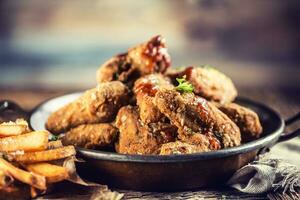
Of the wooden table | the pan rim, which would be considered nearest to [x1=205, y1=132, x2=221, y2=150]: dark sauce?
the pan rim

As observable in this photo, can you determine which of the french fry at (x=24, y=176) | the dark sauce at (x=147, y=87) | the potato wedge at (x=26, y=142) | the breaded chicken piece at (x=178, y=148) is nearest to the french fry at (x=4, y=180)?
the french fry at (x=24, y=176)

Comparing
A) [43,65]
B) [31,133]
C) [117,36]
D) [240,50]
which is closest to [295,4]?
[240,50]

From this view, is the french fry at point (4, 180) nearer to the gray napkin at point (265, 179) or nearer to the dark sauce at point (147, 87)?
the dark sauce at point (147, 87)

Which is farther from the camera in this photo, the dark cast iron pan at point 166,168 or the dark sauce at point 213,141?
the dark sauce at point 213,141

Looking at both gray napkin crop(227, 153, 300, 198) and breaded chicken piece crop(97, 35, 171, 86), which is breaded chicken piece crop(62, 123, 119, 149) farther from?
gray napkin crop(227, 153, 300, 198)

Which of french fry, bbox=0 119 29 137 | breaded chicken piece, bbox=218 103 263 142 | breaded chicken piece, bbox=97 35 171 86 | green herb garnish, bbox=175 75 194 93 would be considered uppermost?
breaded chicken piece, bbox=97 35 171 86

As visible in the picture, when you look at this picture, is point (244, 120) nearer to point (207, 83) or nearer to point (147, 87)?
point (207, 83)
